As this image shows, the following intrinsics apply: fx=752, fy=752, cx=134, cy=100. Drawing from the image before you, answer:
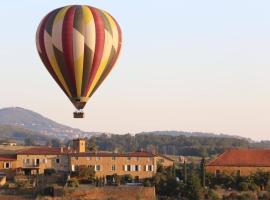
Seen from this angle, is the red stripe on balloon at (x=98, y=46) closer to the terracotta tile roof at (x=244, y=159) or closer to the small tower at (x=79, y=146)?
the terracotta tile roof at (x=244, y=159)

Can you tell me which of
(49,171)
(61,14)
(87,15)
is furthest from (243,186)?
(61,14)

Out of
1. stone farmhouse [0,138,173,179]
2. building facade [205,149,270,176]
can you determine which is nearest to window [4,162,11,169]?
stone farmhouse [0,138,173,179]

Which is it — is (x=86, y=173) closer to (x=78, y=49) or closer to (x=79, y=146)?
(x=79, y=146)

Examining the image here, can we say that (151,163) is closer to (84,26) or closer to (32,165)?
(32,165)

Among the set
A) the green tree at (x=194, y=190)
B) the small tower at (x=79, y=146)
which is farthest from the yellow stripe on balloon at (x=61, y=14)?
the small tower at (x=79, y=146)

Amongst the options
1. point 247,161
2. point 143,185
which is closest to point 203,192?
point 143,185

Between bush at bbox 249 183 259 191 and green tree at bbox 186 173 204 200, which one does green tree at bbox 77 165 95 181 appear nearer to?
green tree at bbox 186 173 204 200
